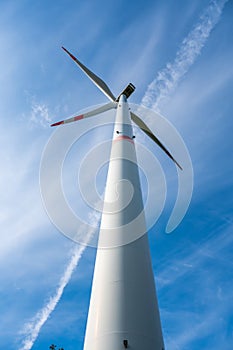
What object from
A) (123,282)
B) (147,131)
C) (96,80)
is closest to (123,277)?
(123,282)

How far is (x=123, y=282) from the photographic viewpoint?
7555mm

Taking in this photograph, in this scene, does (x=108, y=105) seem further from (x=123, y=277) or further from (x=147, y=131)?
(x=123, y=277)

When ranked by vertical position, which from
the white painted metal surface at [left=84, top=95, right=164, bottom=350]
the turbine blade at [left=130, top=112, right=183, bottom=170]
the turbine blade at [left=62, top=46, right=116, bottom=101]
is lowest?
the white painted metal surface at [left=84, top=95, right=164, bottom=350]

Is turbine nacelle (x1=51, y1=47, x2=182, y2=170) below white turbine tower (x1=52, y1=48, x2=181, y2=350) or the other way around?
the other way around

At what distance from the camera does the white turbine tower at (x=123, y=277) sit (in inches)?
264

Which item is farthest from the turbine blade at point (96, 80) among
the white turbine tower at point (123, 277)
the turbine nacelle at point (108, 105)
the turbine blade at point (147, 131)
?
the white turbine tower at point (123, 277)

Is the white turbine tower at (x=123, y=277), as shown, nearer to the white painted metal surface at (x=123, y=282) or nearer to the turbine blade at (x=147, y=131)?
the white painted metal surface at (x=123, y=282)

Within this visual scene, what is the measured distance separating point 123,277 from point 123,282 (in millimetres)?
150

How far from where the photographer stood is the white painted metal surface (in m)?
6.68

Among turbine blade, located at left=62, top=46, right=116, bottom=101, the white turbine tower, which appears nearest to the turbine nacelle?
turbine blade, located at left=62, top=46, right=116, bottom=101

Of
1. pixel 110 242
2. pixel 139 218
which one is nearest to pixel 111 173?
pixel 139 218

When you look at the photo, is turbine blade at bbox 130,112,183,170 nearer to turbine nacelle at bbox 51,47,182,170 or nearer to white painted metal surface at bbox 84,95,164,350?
turbine nacelle at bbox 51,47,182,170

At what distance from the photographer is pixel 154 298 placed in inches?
306

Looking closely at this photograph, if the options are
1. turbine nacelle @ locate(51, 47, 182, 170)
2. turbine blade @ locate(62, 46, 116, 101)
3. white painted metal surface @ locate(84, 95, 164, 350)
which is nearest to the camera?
white painted metal surface @ locate(84, 95, 164, 350)
